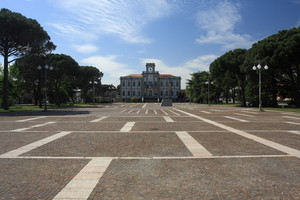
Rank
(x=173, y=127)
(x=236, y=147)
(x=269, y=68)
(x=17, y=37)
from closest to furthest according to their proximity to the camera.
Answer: (x=236, y=147) < (x=173, y=127) < (x=17, y=37) < (x=269, y=68)

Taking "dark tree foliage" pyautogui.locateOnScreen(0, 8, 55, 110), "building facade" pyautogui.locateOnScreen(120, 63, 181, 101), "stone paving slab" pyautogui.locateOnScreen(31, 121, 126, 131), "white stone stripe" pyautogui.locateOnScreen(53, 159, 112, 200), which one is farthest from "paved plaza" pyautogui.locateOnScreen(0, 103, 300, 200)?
"building facade" pyautogui.locateOnScreen(120, 63, 181, 101)

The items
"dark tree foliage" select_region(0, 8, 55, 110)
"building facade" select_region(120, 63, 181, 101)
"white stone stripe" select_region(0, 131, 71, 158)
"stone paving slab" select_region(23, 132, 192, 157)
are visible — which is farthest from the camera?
"building facade" select_region(120, 63, 181, 101)

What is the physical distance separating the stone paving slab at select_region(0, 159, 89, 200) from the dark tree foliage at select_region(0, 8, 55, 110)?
90.0ft

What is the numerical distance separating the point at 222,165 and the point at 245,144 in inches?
116

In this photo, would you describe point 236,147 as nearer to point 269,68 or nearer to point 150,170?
point 150,170

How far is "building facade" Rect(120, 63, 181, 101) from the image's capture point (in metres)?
108

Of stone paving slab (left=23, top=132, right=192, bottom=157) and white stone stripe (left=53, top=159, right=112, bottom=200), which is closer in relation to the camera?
white stone stripe (left=53, top=159, right=112, bottom=200)

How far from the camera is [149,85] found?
10875 cm

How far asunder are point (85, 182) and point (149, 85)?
105 m

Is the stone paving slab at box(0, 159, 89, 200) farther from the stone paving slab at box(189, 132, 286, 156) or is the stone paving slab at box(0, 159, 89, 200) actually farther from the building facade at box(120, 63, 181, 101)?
the building facade at box(120, 63, 181, 101)

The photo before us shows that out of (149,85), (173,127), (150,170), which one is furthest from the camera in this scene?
(149,85)

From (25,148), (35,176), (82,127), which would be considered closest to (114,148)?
(35,176)

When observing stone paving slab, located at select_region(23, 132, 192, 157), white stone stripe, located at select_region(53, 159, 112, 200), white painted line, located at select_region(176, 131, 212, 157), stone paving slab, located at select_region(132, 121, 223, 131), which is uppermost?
white stone stripe, located at select_region(53, 159, 112, 200)

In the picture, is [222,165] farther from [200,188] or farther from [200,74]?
[200,74]
